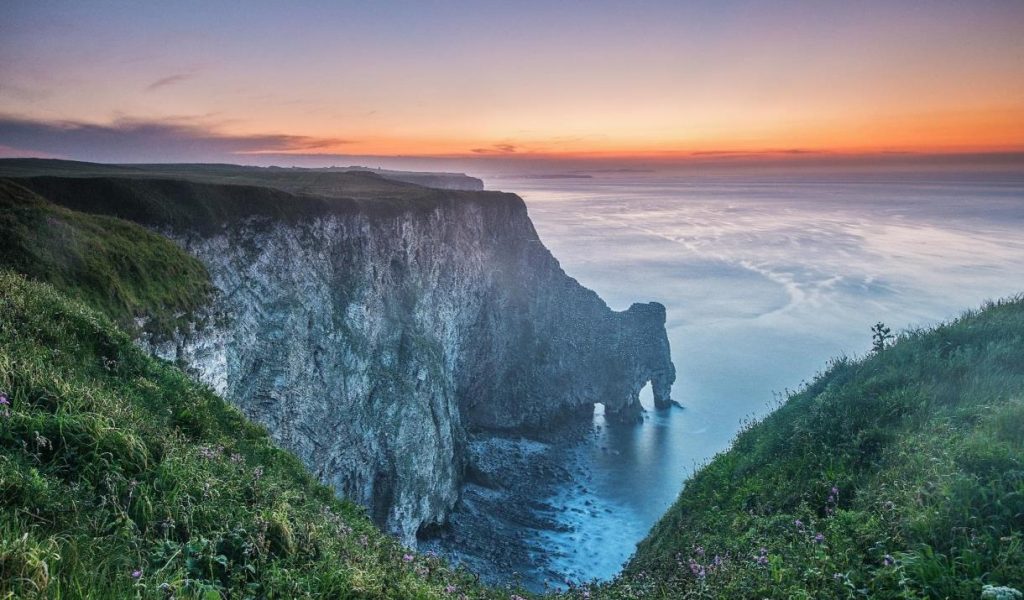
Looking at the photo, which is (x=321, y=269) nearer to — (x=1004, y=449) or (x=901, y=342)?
(x=901, y=342)

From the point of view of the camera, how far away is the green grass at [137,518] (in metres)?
4.20

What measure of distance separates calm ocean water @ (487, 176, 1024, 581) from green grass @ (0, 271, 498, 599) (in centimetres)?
1050

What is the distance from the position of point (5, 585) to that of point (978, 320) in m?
16.2

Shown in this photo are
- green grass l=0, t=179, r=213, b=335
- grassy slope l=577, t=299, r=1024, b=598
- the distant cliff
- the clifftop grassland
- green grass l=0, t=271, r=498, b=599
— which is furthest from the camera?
the distant cliff

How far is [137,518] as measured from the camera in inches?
206

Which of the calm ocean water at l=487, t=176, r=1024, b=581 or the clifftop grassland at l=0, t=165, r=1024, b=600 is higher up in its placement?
the clifftop grassland at l=0, t=165, r=1024, b=600

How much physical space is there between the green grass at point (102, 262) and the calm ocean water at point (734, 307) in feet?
61.1

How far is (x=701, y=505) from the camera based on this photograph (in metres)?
11.3

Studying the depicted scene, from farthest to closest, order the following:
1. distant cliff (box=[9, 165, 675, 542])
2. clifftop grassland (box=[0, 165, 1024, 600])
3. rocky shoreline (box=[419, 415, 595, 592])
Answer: rocky shoreline (box=[419, 415, 595, 592]), distant cliff (box=[9, 165, 675, 542]), clifftop grassland (box=[0, 165, 1024, 600])

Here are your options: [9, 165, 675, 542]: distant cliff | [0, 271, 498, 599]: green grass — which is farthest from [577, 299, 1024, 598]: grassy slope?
[9, 165, 675, 542]: distant cliff

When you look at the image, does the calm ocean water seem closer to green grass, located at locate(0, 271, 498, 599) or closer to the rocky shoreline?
the rocky shoreline

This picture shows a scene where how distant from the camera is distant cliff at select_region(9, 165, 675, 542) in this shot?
3000cm

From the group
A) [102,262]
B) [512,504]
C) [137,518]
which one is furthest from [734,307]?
[137,518]

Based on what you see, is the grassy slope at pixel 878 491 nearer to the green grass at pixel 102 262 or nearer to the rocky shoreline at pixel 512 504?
the green grass at pixel 102 262
